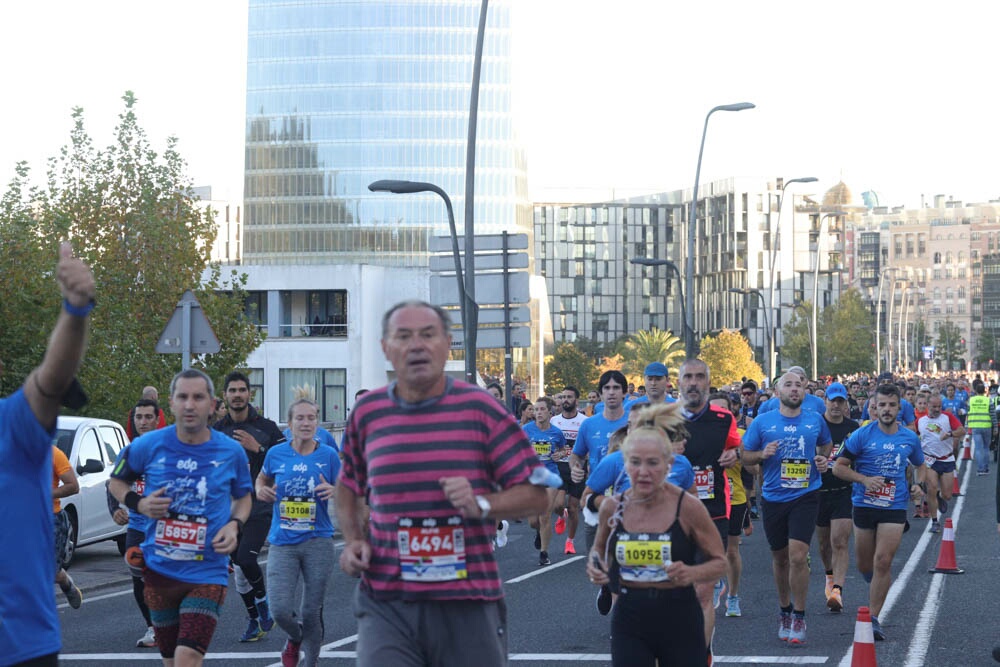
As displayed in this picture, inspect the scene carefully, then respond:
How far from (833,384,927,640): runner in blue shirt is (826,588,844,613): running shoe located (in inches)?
A: 37.3

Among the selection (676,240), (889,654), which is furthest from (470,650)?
(676,240)

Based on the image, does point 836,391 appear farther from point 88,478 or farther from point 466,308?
point 466,308

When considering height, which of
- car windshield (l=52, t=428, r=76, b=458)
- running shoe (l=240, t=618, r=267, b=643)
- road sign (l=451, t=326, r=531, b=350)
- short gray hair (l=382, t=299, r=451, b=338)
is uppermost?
short gray hair (l=382, t=299, r=451, b=338)

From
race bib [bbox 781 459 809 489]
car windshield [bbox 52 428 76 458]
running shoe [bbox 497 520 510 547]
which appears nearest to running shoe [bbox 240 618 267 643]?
race bib [bbox 781 459 809 489]

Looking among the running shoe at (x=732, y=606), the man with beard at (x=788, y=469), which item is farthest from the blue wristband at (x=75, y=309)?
the running shoe at (x=732, y=606)

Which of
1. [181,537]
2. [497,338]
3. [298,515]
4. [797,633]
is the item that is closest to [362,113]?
[497,338]

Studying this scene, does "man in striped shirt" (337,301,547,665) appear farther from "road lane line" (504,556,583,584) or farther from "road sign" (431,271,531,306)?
"road sign" (431,271,531,306)

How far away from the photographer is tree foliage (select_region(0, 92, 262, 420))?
2592 cm

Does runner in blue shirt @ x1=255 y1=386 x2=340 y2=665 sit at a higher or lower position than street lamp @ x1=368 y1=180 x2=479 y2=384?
lower

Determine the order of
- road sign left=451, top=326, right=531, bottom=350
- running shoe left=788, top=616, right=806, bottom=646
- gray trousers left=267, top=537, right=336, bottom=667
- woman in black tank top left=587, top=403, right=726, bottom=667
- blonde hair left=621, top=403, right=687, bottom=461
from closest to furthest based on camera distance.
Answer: woman in black tank top left=587, top=403, right=726, bottom=667 → blonde hair left=621, top=403, right=687, bottom=461 → gray trousers left=267, top=537, right=336, bottom=667 → running shoe left=788, top=616, right=806, bottom=646 → road sign left=451, top=326, right=531, bottom=350

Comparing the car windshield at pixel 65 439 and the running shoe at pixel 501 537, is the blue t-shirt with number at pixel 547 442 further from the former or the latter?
the car windshield at pixel 65 439

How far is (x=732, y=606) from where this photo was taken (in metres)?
12.8

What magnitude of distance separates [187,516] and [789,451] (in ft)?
18.6

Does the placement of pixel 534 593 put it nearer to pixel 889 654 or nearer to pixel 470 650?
pixel 889 654
